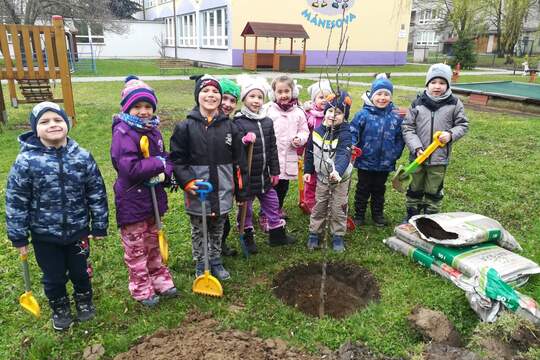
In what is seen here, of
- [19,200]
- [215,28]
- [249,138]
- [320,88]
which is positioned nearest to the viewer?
[19,200]

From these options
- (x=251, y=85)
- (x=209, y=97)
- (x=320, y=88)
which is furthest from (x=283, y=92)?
(x=209, y=97)

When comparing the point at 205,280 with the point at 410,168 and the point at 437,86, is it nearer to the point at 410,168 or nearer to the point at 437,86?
the point at 410,168

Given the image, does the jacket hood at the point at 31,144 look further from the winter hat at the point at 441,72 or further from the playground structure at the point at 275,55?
the playground structure at the point at 275,55

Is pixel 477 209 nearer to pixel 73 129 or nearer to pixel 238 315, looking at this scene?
pixel 238 315

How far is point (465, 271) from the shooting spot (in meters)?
3.71

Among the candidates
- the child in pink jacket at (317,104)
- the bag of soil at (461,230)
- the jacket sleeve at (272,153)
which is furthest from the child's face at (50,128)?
the bag of soil at (461,230)

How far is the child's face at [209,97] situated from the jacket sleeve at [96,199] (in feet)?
3.10

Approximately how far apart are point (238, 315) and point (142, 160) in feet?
4.55

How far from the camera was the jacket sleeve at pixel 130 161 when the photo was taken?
313cm

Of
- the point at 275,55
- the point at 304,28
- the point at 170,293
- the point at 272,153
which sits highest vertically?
the point at 304,28

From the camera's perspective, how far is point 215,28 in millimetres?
26922

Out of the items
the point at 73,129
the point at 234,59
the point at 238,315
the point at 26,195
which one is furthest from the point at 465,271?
the point at 234,59

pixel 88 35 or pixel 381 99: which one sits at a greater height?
pixel 88 35

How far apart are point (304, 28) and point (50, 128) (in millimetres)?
24716
